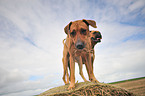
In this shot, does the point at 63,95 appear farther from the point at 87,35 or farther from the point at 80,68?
the point at 80,68

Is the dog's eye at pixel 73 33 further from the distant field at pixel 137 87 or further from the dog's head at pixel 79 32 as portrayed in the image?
the distant field at pixel 137 87

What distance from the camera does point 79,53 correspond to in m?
3.51

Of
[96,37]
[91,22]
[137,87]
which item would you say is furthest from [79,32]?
[137,87]

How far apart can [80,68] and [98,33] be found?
1957 mm

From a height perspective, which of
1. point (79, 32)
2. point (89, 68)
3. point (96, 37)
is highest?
point (96, 37)

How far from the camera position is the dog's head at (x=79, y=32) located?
296cm

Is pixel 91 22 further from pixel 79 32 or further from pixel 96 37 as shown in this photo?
pixel 96 37

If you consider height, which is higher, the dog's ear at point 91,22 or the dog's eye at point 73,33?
the dog's ear at point 91,22

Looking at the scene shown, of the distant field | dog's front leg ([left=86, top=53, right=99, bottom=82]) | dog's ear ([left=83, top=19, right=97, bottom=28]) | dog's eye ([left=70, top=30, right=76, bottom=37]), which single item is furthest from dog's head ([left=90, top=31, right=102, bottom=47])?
the distant field

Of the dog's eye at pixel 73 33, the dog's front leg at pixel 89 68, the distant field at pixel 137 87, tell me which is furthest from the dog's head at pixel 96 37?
the distant field at pixel 137 87

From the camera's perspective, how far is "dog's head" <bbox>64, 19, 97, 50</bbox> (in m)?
2.96

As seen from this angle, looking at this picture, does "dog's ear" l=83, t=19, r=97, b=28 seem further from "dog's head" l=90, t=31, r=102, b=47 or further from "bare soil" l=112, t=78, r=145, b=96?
"bare soil" l=112, t=78, r=145, b=96

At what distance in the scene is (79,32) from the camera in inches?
125

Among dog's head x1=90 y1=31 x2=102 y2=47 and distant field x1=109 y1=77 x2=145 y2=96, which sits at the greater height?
dog's head x1=90 y1=31 x2=102 y2=47
